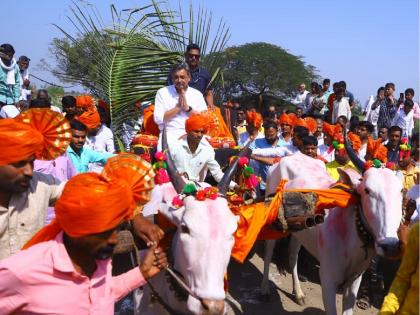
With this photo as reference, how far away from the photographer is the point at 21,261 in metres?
2.00

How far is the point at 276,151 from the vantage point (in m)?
6.81

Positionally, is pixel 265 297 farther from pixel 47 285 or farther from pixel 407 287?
pixel 47 285

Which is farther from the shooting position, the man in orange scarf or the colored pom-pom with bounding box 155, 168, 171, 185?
the colored pom-pom with bounding box 155, 168, 171, 185

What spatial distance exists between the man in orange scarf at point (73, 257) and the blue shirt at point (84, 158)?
2464mm

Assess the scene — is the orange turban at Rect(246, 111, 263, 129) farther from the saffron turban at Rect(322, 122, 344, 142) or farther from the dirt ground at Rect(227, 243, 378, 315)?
the dirt ground at Rect(227, 243, 378, 315)

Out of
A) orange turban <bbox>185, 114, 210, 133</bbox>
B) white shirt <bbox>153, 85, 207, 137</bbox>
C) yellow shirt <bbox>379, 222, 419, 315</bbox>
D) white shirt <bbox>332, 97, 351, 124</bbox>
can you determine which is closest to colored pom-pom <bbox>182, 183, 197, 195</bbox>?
yellow shirt <bbox>379, 222, 419, 315</bbox>

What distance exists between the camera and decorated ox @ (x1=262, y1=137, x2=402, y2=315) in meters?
3.87

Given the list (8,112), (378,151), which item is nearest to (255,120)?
(378,151)

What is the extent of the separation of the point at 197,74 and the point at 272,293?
320 centimetres

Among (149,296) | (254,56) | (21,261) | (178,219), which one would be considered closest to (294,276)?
(149,296)

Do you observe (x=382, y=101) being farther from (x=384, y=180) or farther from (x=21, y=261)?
(x=21, y=261)

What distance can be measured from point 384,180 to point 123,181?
2613 mm

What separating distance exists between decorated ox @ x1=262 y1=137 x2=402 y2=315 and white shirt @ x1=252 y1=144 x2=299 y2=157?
1.53 meters

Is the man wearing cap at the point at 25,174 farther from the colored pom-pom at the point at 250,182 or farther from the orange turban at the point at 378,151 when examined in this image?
the orange turban at the point at 378,151
